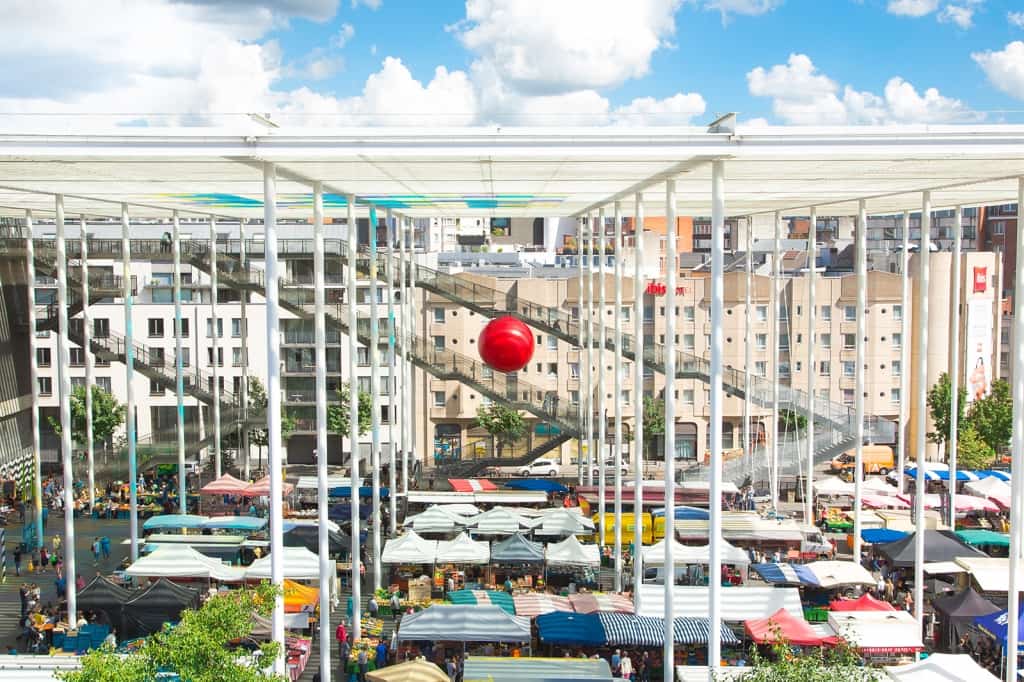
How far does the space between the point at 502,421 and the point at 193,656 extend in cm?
3388

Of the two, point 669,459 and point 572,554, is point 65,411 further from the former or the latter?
point 669,459

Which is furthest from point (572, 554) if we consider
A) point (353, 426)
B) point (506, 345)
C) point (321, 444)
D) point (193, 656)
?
point (193, 656)

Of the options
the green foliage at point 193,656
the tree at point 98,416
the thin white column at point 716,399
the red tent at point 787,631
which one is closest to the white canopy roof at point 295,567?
the red tent at point 787,631

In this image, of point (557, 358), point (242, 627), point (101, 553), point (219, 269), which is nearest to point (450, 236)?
point (557, 358)

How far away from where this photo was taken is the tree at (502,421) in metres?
44.5

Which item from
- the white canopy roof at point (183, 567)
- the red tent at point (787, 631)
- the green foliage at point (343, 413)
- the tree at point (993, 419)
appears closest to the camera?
the red tent at point (787, 631)

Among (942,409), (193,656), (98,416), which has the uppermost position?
(193,656)

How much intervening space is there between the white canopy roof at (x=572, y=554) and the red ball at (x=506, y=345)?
4.61 metres

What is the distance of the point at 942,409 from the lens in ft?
144

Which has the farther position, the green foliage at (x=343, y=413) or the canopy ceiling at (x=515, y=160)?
the green foliage at (x=343, y=413)

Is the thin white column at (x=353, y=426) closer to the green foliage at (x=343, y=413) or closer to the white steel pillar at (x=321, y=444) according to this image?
the white steel pillar at (x=321, y=444)

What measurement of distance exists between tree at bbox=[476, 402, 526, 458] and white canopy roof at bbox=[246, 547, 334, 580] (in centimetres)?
2074

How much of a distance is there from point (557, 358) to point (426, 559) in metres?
23.2

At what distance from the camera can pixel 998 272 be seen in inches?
1946
